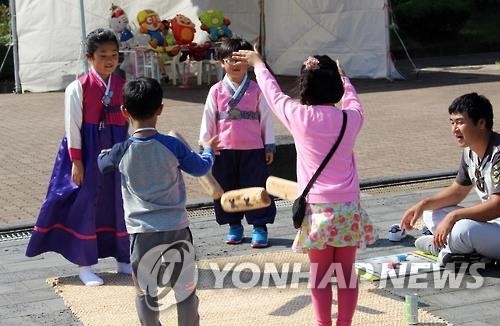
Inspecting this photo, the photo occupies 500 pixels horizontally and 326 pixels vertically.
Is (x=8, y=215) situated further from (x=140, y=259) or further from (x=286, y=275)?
(x=140, y=259)

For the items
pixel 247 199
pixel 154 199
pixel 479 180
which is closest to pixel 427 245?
pixel 479 180

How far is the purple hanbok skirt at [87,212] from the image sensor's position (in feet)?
17.8

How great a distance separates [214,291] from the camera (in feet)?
17.2

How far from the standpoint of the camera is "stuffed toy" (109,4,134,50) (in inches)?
690

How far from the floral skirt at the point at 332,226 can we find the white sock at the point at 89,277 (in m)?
1.78

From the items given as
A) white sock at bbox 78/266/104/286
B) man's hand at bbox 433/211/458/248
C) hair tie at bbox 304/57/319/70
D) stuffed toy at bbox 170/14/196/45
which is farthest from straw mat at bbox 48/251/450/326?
stuffed toy at bbox 170/14/196/45

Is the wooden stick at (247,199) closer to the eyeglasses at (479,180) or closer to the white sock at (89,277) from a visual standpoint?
the white sock at (89,277)

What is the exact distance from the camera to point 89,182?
17.9ft

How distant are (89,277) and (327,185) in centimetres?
201

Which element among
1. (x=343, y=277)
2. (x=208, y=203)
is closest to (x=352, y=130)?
(x=343, y=277)

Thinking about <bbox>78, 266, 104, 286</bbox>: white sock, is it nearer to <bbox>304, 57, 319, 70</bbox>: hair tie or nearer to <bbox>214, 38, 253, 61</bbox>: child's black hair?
<bbox>214, 38, 253, 61</bbox>: child's black hair

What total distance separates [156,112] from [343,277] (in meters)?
1.15

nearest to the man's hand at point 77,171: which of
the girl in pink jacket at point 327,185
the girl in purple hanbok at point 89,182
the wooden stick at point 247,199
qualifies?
the girl in purple hanbok at point 89,182

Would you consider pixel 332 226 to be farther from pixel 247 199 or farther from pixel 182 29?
pixel 182 29
